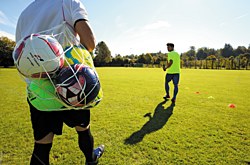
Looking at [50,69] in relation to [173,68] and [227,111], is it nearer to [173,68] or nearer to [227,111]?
[173,68]

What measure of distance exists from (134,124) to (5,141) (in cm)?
264

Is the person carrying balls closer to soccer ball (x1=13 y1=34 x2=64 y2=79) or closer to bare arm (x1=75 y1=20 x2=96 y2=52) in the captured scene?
bare arm (x1=75 y1=20 x2=96 y2=52)

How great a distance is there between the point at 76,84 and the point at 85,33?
22.2 inches

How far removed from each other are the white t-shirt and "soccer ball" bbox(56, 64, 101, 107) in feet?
1.75

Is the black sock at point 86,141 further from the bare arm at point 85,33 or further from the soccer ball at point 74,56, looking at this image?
the bare arm at point 85,33

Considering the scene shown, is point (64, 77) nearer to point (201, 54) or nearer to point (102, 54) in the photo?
point (102, 54)

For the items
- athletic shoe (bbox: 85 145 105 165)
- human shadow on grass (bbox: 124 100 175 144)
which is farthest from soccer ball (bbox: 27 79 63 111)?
human shadow on grass (bbox: 124 100 175 144)

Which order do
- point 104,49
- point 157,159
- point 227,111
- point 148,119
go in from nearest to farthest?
point 157,159 → point 148,119 → point 227,111 → point 104,49

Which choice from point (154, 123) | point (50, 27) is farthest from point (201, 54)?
point (50, 27)

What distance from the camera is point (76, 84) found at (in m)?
0.91

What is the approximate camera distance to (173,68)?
4773mm

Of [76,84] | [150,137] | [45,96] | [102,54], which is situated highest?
[102,54]

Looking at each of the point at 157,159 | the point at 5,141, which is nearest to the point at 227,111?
the point at 157,159

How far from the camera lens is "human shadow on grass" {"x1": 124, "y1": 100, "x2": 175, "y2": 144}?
8.31 ft
